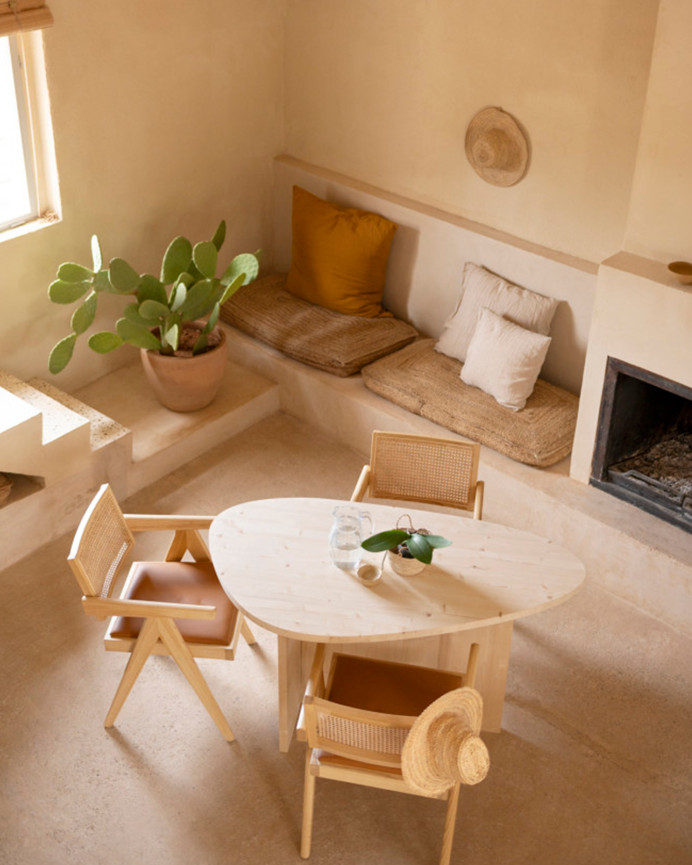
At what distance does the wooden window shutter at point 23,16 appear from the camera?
13.9 feet

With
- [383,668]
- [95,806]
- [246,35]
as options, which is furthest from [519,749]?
[246,35]

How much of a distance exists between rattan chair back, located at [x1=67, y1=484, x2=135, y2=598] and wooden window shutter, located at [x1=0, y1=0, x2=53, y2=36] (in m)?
2.08

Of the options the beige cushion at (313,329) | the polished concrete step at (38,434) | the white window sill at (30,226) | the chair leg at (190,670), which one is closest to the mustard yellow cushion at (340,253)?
the beige cushion at (313,329)

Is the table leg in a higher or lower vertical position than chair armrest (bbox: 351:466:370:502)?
lower

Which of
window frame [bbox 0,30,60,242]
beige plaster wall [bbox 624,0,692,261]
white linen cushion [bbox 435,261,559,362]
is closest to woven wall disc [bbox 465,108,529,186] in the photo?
white linen cushion [bbox 435,261,559,362]

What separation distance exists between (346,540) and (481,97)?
2583 millimetres

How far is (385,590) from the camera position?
11.2ft

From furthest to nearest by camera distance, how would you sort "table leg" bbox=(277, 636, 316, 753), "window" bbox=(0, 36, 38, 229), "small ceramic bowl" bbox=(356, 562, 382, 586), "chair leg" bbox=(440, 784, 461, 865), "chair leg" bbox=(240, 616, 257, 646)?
"window" bbox=(0, 36, 38, 229), "chair leg" bbox=(240, 616, 257, 646), "table leg" bbox=(277, 636, 316, 753), "small ceramic bowl" bbox=(356, 562, 382, 586), "chair leg" bbox=(440, 784, 461, 865)

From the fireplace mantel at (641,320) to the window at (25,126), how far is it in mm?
2661

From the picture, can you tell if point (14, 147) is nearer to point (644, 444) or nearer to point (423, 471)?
point (423, 471)

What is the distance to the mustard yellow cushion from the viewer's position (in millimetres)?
5500

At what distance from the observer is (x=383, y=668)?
11.6ft

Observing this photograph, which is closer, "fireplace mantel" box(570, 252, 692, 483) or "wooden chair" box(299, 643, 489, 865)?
"wooden chair" box(299, 643, 489, 865)

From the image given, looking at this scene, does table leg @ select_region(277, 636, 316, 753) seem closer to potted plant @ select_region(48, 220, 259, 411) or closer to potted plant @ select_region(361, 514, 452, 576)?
potted plant @ select_region(361, 514, 452, 576)
